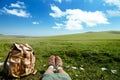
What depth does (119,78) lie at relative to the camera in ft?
35.3

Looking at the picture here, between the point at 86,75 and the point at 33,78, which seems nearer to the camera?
the point at 33,78

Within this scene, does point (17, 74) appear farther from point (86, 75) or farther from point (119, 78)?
point (119, 78)

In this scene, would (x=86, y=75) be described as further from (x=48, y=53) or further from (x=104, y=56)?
(x=48, y=53)

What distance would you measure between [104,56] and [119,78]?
16.2 feet

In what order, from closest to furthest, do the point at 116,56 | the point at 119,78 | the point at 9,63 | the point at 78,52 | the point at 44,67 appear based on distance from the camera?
the point at 9,63 → the point at 119,78 → the point at 44,67 → the point at 116,56 → the point at 78,52

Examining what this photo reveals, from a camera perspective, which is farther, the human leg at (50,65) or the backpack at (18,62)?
the backpack at (18,62)

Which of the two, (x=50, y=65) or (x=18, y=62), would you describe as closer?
(x=18, y=62)

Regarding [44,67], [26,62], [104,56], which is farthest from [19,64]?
[104,56]

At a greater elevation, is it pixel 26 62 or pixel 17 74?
pixel 26 62

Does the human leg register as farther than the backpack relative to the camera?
No

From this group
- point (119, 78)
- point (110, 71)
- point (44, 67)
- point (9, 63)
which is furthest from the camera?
point (44, 67)

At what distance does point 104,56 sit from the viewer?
51.2 ft

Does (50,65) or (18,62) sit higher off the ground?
(18,62)

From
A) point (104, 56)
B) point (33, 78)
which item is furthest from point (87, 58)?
point (33, 78)
